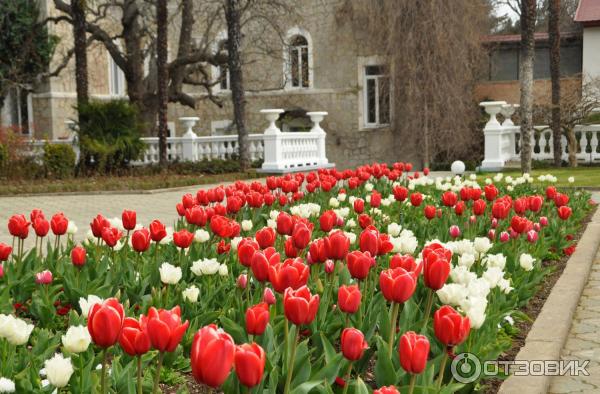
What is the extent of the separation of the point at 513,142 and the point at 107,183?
12183 mm

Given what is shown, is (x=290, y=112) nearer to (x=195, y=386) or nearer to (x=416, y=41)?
(x=416, y=41)

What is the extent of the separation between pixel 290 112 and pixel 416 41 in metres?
5.90

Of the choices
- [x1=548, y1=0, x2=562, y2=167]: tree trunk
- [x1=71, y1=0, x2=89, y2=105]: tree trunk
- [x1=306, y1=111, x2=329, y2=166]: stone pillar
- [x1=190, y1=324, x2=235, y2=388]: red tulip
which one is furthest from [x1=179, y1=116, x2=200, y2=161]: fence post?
[x1=190, y1=324, x2=235, y2=388]: red tulip

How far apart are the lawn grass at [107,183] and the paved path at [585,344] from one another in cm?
1315

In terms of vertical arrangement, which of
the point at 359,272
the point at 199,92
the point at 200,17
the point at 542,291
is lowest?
the point at 542,291

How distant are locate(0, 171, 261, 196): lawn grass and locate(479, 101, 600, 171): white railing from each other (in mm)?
6848

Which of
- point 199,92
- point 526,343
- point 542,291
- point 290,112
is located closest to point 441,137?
point 290,112

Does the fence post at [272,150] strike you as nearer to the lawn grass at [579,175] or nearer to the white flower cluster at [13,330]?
the lawn grass at [579,175]

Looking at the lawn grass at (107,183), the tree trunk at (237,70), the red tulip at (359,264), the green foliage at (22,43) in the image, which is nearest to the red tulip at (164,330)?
the red tulip at (359,264)

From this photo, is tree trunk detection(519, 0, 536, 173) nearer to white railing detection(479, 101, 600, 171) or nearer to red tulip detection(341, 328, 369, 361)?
white railing detection(479, 101, 600, 171)

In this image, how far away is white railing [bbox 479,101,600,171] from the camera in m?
22.3

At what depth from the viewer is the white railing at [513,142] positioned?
2227cm

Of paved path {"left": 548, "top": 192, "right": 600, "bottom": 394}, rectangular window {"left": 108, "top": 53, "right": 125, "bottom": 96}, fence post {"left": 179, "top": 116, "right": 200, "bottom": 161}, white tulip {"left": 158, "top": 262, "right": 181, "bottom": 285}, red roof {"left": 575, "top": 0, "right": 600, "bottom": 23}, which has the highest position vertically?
red roof {"left": 575, "top": 0, "right": 600, "bottom": 23}

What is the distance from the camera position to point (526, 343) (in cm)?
421
